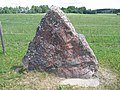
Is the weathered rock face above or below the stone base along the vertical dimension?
above

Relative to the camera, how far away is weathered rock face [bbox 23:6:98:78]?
6.79 meters

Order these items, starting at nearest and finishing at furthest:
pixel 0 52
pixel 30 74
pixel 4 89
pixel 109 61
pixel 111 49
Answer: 1. pixel 4 89
2. pixel 30 74
3. pixel 109 61
4. pixel 0 52
5. pixel 111 49

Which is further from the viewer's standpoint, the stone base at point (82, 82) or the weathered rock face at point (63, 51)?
the weathered rock face at point (63, 51)

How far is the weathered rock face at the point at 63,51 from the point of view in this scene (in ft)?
22.3

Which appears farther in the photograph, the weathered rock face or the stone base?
the weathered rock face

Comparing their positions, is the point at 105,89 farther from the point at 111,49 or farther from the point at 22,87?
the point at 111,49

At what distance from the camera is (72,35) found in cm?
681

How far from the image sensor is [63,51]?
22.4 feet

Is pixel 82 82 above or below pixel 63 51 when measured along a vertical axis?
below

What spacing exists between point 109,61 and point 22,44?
15.2 feet

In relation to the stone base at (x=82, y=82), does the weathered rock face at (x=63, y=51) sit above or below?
above

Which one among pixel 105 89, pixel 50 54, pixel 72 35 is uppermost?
pixel 72 35

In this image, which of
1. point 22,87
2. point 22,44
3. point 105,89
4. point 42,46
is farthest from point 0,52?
point 105,89

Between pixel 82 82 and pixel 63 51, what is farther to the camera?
pixel 63 51
